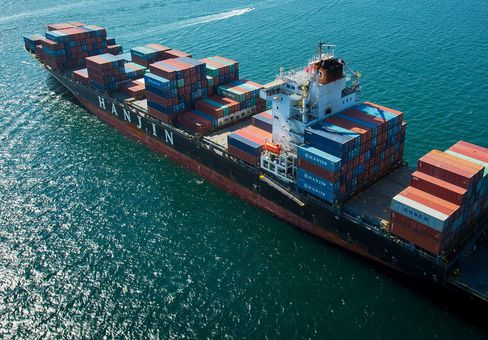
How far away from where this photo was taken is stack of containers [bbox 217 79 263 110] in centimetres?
7694

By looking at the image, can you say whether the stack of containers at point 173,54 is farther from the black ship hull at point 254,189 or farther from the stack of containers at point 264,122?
the stack of containers at point 264,122

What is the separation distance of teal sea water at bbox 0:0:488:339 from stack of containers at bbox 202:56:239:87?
58.3 ft

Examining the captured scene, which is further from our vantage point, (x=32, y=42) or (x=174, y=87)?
(x=32, y=42)

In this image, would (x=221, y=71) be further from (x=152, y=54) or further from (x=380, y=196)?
(x=380, y=196)

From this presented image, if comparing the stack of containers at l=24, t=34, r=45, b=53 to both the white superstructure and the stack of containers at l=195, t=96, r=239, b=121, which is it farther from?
the white superstructure

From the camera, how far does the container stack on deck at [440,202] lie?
4488 centimetres

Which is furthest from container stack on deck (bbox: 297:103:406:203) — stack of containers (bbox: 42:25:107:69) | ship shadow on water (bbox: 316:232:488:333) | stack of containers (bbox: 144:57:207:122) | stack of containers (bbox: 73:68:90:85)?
stack of containers (bbox: 42:25:107:69)

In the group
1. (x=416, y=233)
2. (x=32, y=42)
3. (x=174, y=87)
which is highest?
(x=32, y=42)

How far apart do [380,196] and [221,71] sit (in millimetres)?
38949

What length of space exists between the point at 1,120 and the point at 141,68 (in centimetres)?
3022

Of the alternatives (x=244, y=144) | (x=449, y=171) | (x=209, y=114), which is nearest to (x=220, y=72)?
(x=209, y=114)

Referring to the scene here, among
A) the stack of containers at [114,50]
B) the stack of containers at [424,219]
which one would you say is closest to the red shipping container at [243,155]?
the stack of containers at [424,219]

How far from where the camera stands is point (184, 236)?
58.4 metres

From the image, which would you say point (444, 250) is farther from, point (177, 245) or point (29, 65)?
point (29, 65)
